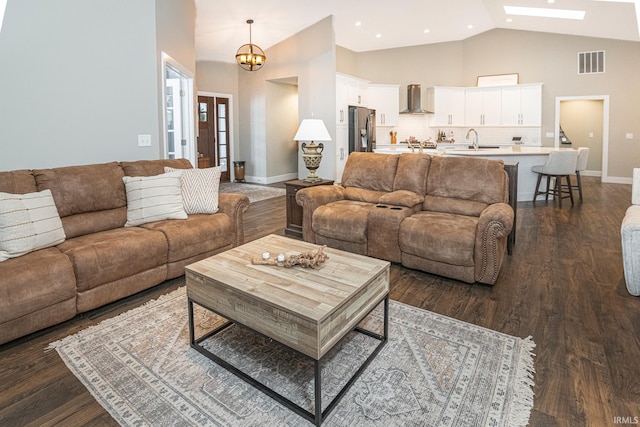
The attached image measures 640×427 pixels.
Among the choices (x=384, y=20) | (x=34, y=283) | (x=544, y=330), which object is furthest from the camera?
(x=384, y=20)

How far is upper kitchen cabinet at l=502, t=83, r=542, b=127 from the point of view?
9.06 metres

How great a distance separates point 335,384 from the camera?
1.95m

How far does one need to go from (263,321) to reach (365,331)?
2.56 ft

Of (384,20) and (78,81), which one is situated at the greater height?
(384,20)

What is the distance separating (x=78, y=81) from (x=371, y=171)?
10.2ft

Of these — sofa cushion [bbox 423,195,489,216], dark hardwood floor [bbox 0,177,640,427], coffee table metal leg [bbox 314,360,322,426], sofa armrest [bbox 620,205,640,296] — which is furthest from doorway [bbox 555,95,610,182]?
coffee table metal leg [bbox 314,360,322,426]

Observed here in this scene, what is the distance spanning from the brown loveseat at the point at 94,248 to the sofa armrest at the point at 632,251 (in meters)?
3.14

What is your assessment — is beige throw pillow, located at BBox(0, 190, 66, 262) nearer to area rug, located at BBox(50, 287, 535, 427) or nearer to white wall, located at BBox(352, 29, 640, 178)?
area rug, located at BBox(50, 287, 535, 427)

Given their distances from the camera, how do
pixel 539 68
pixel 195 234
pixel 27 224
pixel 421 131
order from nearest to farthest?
1. pixel 27 224
2. pixel 195 234
3. pixel 539 68
4. pixel 421 131

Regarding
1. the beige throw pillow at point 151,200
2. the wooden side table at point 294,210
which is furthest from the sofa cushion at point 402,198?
the beige throw pillow at point 151,200

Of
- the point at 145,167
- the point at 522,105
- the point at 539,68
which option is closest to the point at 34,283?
the point at 145,167

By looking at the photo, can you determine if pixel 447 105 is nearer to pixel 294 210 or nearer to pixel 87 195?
pixel 294 210

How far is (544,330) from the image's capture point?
2473 mm

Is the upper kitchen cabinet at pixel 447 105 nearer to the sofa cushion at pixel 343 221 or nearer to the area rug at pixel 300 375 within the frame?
the sofa cushion at pixel 343 221
